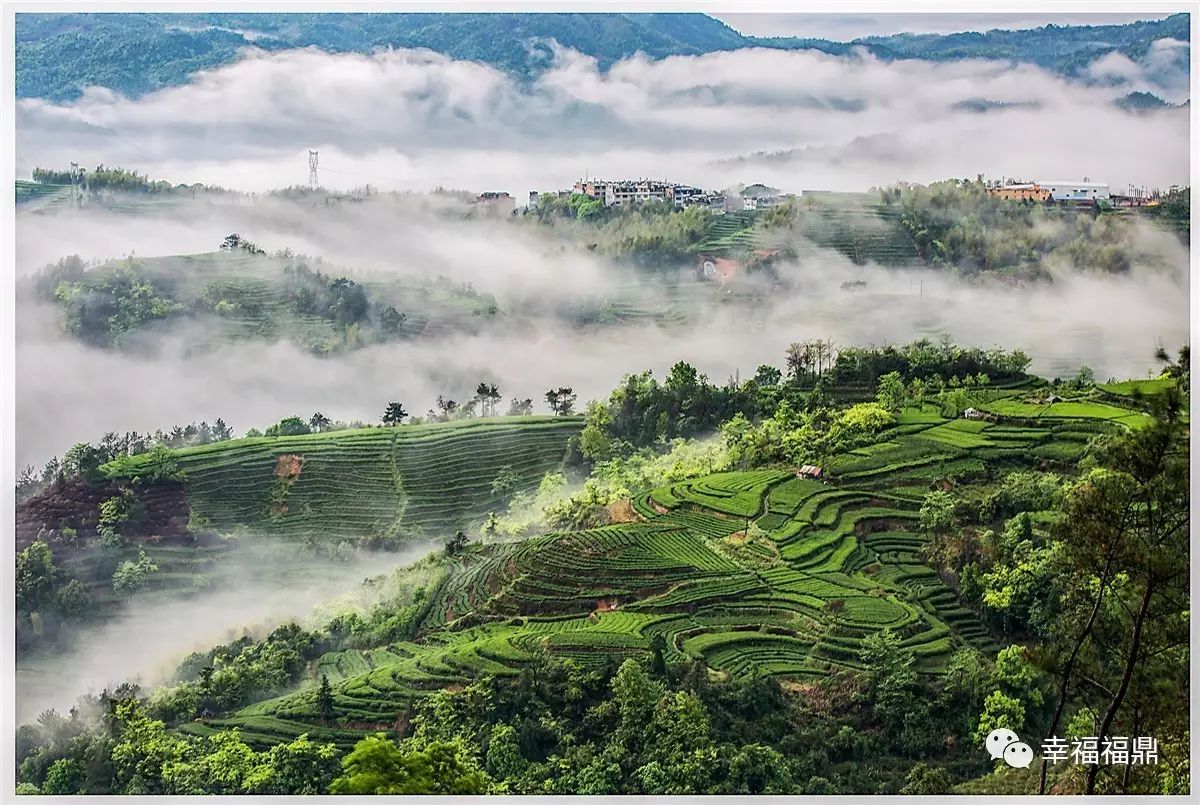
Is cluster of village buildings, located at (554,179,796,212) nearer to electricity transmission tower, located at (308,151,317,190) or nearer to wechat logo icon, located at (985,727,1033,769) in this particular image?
electricity transmission tower, located at (308,151,317,190)

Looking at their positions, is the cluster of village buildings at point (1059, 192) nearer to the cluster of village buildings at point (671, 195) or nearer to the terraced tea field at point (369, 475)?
the cluster of village buildings at point (671, 195)

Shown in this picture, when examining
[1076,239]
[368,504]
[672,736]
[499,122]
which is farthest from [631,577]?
[1076,239]

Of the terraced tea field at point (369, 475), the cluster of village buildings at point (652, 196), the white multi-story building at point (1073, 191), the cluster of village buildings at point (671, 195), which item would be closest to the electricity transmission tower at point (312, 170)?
the cluster of village buildings at point (652, 196)

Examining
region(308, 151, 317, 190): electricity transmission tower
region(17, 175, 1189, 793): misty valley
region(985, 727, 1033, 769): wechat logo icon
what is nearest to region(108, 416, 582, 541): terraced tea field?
region(17, 175, 1189, 793): misty valley

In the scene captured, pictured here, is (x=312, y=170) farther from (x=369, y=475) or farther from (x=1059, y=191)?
(x=1059, y=191)

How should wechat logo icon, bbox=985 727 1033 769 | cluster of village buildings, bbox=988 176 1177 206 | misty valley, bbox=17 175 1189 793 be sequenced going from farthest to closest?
cluster of village buildings, bbox=988 176 1177 206
misty valley, bbox=17 175 1189 793
wechat logo icon, bbox=985 727 1033 769

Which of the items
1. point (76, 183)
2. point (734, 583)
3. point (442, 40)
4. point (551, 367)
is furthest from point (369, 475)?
point (442, 40)

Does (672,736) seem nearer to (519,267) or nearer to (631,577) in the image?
(631,577)
